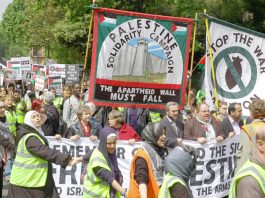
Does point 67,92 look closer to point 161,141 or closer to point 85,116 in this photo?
point 85,116

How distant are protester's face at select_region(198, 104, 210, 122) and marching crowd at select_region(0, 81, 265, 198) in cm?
1

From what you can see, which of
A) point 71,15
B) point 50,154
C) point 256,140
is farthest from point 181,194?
point 71,15

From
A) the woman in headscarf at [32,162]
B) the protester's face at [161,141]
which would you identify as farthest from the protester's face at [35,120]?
the protester's face at [161,141]

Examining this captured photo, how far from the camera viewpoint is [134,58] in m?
10.0

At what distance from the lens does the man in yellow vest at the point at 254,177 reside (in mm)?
3709

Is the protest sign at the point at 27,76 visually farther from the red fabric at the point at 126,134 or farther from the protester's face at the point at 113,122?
the protester's face at the point at 113,122

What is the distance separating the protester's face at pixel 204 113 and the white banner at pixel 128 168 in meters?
0.36

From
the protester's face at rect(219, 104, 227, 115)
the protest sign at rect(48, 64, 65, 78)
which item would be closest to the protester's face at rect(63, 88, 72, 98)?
the protester's face at rect(219, 104, 227, 115)

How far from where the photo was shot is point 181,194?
4648 mm

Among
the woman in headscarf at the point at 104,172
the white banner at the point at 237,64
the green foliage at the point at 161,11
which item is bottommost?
the woman in headscarf at the point at 104,172

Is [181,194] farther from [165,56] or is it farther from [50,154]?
[165,56]

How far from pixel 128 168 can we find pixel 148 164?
3.18 meters

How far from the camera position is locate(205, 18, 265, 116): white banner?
9867mm

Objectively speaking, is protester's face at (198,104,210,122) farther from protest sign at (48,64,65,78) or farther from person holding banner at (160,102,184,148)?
protest sign at (48,64,65,78)
